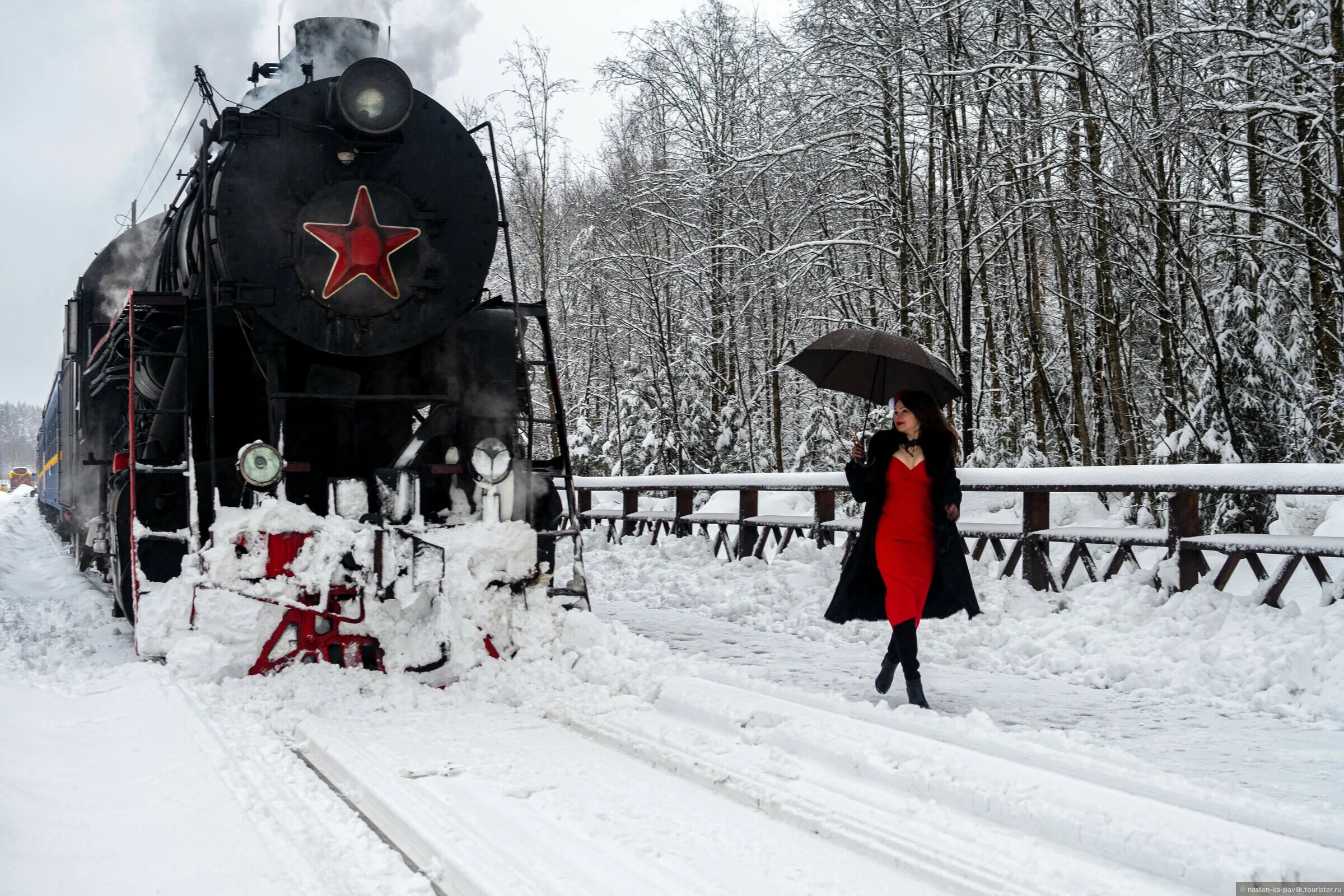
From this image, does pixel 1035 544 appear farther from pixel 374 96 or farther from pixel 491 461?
pixel 374 96

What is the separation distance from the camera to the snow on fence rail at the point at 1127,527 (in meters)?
5.63

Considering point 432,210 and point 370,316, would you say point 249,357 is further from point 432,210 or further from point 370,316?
point 432,210

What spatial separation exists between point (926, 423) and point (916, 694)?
52.7 inches

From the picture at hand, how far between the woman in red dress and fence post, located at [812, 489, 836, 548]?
169 inches

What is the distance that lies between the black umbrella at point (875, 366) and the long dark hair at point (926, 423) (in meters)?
0.23

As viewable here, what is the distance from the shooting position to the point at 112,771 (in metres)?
3.87

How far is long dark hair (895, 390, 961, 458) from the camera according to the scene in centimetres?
517

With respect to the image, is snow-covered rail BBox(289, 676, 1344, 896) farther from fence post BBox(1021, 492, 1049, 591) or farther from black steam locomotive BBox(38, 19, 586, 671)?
fence post BBox(1021, 492, 1049, 591)

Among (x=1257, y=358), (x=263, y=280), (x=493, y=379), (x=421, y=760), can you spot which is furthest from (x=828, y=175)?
(x=421, y=760)

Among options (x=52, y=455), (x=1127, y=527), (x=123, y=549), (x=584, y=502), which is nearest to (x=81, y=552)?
(x=52, y=455)

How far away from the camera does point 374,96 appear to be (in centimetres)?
584

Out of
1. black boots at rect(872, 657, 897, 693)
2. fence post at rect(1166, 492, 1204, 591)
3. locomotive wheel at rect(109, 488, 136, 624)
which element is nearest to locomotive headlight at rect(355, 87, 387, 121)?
locomotive wheel at rect(109, 488, 136, 624)

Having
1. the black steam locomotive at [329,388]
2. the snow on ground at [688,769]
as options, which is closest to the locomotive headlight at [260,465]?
the black steam locomotive at [329,388]

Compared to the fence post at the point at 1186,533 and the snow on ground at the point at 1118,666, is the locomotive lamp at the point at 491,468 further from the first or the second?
the fence post at the point at 1186,533
